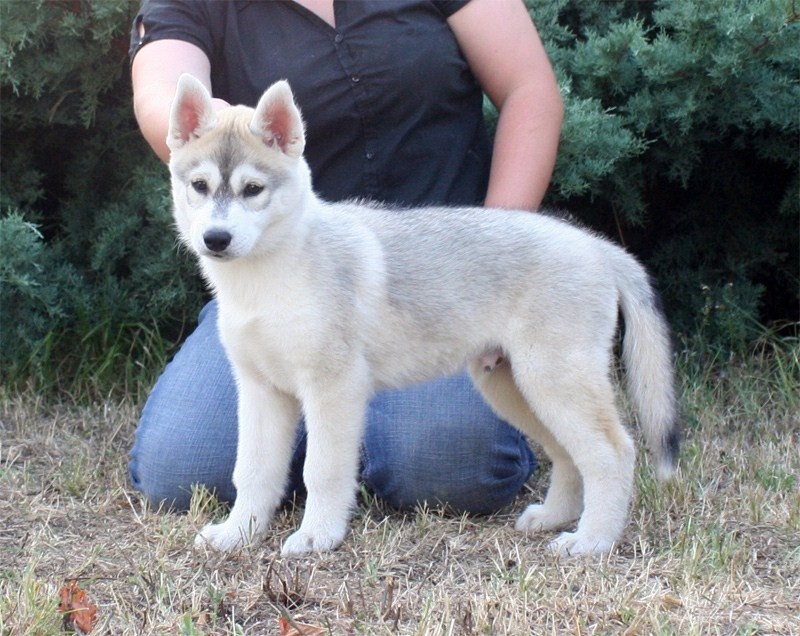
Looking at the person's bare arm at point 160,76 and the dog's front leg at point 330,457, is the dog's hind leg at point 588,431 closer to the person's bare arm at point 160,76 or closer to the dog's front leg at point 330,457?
the dog's front leg at point 330,457

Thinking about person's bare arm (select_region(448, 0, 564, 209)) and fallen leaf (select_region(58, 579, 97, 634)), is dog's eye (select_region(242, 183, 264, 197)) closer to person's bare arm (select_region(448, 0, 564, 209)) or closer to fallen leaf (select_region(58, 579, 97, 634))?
fallen leaf (select_region(58, 579, 97, 634))

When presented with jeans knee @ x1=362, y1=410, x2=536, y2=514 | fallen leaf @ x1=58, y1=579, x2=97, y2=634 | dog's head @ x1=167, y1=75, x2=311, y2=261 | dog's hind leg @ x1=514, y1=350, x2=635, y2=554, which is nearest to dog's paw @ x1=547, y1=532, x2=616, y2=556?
dog's hind leg @ x1=514, y1=350, x2=635, y2=554

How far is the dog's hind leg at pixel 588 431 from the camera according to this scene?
11.3 ft

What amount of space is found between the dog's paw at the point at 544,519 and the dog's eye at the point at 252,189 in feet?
4.79

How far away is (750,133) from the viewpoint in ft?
17.8

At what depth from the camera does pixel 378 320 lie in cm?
348

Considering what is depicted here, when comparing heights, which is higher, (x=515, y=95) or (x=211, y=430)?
(x=515, y=95)

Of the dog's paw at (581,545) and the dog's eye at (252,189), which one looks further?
the dog's paw at (581,545)

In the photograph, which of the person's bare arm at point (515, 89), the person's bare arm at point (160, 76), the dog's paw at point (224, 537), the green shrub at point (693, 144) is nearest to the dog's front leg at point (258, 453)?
the dog's paw at point (224, 537)

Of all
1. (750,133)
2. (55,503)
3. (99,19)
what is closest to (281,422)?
(55,503)

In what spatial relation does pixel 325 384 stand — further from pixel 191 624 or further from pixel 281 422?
pixel 191 624

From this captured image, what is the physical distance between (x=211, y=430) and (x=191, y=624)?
141 cm

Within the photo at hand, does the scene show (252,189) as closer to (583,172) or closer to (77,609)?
(77,609)

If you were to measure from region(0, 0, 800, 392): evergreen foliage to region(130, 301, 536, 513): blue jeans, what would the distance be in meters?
1.22
